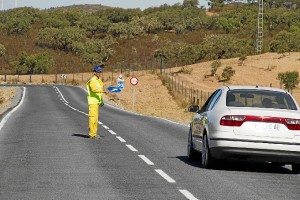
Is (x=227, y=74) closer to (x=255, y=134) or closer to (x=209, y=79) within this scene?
(x=209, y=79)

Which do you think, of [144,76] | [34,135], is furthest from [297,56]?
[34,135]

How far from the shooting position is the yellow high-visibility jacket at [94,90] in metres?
19.3

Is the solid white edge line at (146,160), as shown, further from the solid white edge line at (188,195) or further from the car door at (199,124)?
the solid white edge line at (188,195)

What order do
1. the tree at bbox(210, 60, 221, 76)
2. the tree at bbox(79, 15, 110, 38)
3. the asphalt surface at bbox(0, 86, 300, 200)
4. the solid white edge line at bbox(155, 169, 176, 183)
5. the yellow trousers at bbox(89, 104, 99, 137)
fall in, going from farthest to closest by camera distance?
the tree at bbox(79, 15, 110, 38), the tree at bbox(210, 60, 221, 76), the yellow trousers at bbox(89, 104, 99, 137), the solid white edge line at bbox(155, 169, 176, 183), the asphalt surface at bbox(0, 86, 300, 200)

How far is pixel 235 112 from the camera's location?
12.2 m

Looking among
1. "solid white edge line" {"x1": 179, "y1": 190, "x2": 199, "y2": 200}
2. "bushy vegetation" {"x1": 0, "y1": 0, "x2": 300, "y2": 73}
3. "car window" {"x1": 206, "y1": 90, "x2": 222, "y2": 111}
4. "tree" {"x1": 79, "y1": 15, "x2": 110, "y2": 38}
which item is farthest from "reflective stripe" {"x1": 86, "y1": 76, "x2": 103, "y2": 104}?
"tree" {"x1": 79, "y1": 15, "x2": 110, "y2": 38}

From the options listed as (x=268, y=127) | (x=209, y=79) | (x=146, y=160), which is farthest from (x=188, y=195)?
(x=209, y=79)

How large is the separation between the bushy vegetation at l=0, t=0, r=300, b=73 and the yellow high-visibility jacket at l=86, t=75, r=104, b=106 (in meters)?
103

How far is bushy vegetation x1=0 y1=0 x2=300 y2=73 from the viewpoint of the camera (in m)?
129

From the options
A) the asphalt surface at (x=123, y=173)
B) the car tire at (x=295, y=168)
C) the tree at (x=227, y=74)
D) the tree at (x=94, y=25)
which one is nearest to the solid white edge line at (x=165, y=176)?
the asphalt surface at (x=123, y=173)

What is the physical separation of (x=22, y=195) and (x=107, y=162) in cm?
436

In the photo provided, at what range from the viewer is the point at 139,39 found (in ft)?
563

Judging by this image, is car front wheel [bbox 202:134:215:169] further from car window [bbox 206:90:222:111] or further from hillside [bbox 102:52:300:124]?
hillside [bbox 102:52:300:124]

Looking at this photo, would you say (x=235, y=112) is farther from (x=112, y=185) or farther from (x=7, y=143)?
(x=7, y=143)
